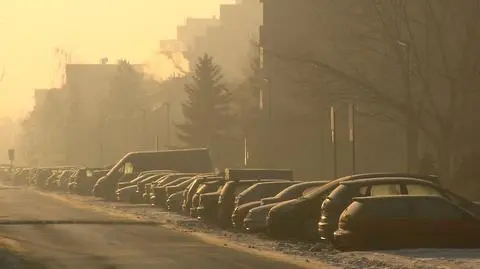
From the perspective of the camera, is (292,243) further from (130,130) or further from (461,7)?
(130,130)

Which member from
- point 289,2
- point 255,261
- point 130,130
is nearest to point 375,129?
point 289,2

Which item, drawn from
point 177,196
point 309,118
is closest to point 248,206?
point 177,196

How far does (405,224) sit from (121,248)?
21.5 ft

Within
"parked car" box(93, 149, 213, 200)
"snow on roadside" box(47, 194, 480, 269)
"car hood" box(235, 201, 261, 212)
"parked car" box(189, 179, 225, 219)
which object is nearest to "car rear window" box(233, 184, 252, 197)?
"car hood" box(235, 201, 261, 212)

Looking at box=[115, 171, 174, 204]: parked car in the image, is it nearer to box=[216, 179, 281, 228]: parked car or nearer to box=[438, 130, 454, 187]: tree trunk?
box=[438, 130, 454, 187]: tree trunk

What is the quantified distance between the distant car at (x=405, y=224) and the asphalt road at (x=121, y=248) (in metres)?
2.01

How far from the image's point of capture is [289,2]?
101 meters

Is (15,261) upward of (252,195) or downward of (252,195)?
downward

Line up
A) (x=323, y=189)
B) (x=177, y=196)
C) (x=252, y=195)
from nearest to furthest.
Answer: (x=323, y=189), (x=252, y=195), (x=177, y=196)

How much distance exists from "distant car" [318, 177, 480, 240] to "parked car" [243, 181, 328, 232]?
362 cm

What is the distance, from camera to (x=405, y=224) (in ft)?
85.7

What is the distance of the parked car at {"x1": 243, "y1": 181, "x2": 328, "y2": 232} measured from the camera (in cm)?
3269

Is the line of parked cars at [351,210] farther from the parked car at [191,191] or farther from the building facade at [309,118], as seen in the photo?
the building facade at [309,118]

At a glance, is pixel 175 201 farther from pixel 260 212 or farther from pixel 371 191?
pixel 371 191
